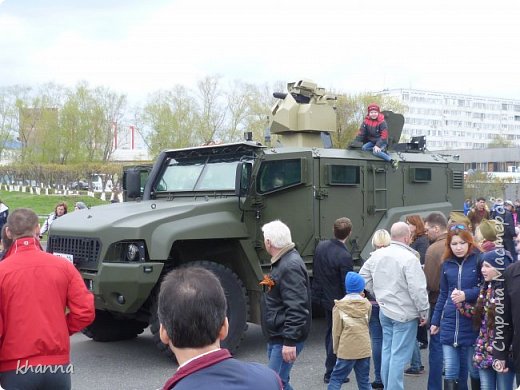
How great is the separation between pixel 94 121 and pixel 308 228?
43557 mm

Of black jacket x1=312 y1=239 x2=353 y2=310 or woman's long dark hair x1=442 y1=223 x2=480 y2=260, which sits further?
black jacket x1=312 y1=239 x2=353 y2=310

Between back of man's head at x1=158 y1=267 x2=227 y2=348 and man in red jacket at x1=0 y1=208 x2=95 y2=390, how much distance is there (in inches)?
72.9

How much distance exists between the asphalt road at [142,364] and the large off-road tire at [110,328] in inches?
3.5

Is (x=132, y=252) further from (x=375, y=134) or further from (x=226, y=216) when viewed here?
(x=375, y=134)

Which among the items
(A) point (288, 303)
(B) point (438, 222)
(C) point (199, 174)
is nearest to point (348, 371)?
(A) point (288, 303)

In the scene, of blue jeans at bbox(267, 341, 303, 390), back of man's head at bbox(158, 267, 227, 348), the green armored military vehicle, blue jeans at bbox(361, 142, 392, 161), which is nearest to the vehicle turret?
blue jeans at bbox(361, 142, 392, 161)

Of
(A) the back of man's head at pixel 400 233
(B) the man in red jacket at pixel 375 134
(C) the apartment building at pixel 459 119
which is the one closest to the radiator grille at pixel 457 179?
(B) the man in red jacket at pixel 375 134

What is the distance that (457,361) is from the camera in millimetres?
5082

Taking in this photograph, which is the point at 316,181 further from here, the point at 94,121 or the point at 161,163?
the point at 94,121

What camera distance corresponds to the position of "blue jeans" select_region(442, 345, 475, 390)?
16.6 ft

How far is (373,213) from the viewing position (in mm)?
8656

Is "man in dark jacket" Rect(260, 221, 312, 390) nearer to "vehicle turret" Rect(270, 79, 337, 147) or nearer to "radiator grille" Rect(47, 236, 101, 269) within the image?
"radiator grille" Rect(47, 236, 101, 269)

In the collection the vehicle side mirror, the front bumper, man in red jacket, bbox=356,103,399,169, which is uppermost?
man in red jacket, bbox=356,103,399,169

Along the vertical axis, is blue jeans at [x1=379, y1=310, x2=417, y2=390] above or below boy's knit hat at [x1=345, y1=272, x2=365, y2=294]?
below
